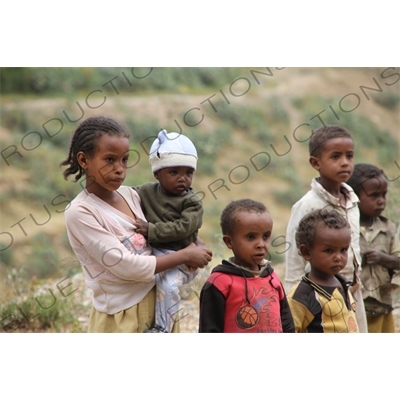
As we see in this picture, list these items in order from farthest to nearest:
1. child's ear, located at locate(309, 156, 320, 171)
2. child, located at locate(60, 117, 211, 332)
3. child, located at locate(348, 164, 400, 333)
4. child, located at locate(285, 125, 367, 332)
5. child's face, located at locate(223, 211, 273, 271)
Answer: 1. child, located at locate(348, 164, 400, 333)
2. child's ear, located at locate(309, 156, 320, 171)
3. child, located at locate(285, 125, 367, 332)
4. child's face, located at locate(223, 211, 273, 271)
5. child, located at locate(60, 117, 211, 332)

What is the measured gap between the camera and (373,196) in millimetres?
4016

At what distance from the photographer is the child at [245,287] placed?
293 centimetres

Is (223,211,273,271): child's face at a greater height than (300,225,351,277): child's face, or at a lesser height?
greater

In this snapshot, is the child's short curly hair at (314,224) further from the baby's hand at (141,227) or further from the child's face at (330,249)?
the baby's hand at (141,227)

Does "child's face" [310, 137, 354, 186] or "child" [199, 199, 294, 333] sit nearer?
"child" [199, 199, 294, 333]

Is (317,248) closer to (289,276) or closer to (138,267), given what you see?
(289,276)

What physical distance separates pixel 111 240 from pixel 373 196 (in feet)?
6.16

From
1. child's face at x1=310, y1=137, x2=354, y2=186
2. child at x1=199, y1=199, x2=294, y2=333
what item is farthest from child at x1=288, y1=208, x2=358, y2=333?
child's face at x1=310, y1=137, x2=354, y2=186

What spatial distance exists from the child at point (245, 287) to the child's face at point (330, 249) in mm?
291

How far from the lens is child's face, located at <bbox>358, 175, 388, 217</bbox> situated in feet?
13.1

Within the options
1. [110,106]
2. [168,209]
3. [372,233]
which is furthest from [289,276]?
[110,106]

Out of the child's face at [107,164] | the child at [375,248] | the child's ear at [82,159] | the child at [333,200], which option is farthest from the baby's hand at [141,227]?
the child at [375,248]

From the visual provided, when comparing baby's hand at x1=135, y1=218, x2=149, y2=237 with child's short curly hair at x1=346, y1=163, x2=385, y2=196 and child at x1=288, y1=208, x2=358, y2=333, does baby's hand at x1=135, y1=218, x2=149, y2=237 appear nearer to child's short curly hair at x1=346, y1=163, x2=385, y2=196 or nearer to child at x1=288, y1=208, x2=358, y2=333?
child at x1=288, y1=208, x2=358, y2=333

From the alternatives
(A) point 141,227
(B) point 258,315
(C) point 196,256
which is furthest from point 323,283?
(A) point 141,227
